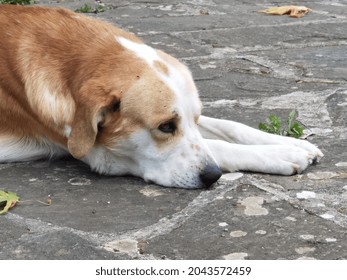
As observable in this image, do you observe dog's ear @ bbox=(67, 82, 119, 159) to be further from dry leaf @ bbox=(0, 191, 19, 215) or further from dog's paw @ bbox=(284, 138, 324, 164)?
dog's paw @ bbox=(284, 138, 324, 164)

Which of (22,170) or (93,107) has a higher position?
(93,107)

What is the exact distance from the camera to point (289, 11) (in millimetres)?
7906

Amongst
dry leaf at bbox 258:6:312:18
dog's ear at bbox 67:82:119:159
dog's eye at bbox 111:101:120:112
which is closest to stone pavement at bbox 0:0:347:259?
dog's ear at bbox 67:82:119:159

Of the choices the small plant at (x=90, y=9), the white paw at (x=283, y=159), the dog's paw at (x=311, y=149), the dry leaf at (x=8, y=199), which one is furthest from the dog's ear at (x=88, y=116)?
the small plant at (x=90, y=9)

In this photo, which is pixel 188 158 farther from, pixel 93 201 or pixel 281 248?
pixel 281 248

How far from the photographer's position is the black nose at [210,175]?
356 cm

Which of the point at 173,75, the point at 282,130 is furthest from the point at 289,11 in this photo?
the point at 173,75

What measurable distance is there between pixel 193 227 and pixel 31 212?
0.68 m

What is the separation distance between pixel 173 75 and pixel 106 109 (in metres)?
0.35

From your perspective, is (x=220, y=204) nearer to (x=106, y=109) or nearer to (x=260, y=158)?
(x=260, y=158)

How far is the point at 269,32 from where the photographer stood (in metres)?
7.00

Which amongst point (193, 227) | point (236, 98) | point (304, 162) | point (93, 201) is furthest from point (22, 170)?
point (236, 98)

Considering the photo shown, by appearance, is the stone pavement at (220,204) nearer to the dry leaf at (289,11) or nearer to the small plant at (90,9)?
the dry leaf at (289,11)

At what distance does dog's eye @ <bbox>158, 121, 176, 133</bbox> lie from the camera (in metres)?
3.58
